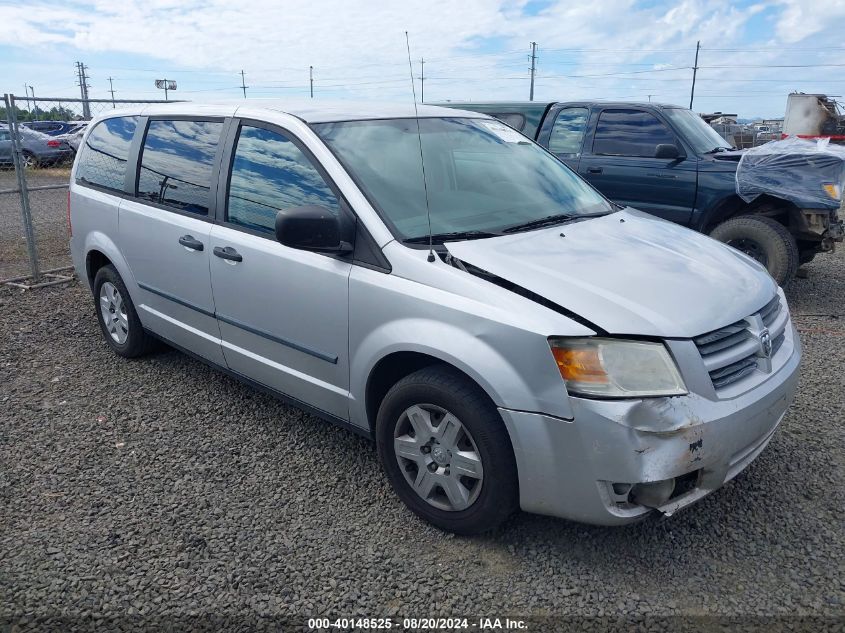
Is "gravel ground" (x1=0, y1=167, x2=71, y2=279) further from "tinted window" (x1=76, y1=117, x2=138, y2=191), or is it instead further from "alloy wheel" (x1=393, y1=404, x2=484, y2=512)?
"alloy wheel" (x1=393, y1=404, x2=484, y2=512)

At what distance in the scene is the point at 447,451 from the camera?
2809mm

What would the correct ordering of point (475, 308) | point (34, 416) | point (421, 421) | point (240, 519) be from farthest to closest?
point (34, 416), point (240, 519), point (421, 421), point (475, 308)

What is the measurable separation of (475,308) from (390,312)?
420 mm

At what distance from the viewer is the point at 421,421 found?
287cm

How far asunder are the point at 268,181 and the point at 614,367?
1987mm

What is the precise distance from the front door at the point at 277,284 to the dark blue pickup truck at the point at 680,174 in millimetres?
4749

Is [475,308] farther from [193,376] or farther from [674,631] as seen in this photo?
[193,376]

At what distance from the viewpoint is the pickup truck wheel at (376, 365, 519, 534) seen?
8.66 ft

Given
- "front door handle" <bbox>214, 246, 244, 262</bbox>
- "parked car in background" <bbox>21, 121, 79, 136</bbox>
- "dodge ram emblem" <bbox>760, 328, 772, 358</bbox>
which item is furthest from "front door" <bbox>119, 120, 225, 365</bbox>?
"parked car in background" <bbox>21, 121, 79, 136</bbox>

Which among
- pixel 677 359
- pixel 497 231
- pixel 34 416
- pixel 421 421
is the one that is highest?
pixel 497 231

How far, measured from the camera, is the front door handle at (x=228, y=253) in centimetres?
354

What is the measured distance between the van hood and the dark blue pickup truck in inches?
143

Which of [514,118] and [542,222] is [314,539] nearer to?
[542,222]

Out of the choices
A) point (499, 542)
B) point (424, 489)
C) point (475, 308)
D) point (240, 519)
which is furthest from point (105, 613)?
point (475, 308)
